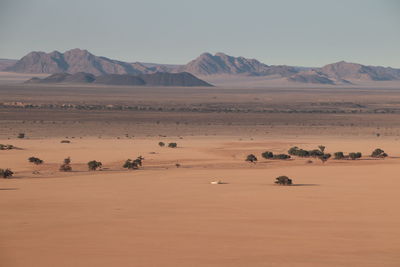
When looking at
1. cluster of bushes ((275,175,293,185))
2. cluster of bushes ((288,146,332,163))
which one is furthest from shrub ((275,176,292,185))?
cluster of bushes ((288,146,332,163))

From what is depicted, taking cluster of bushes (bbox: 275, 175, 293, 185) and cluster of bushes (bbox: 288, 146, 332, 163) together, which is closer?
cluster of bushes (bbox: 275, 175, 293, 185)

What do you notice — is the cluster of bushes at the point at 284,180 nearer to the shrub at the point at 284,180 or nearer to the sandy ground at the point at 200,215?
the shrub at the point at 284,180

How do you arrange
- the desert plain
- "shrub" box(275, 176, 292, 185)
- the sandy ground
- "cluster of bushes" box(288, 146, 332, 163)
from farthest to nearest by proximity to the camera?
"cluster of bushes" box(288, 146, 332, 163), "shrub" box(275, 176, 292, 185), the desert plain, the sandy ground

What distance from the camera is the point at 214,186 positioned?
1153 inches

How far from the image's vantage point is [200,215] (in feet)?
71.9

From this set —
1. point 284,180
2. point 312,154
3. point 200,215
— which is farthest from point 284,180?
point 312,154

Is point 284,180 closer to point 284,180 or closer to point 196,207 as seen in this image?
point 284,180

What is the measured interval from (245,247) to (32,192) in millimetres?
11818

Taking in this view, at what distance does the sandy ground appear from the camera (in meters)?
16.6

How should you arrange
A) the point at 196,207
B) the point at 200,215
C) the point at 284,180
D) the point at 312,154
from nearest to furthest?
the point at 200,215, the point at 196,207, the point at 284,180, the point at 312,154

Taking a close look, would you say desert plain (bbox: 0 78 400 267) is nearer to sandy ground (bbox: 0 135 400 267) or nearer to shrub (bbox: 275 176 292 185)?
sandy ground (bbox: 0 135 400 267)

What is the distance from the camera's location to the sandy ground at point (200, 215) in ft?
54.4

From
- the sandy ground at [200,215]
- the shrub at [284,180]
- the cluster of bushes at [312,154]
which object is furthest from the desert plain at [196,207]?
the cluster of bushes at [312,154]

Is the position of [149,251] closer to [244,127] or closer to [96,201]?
[96,201]
